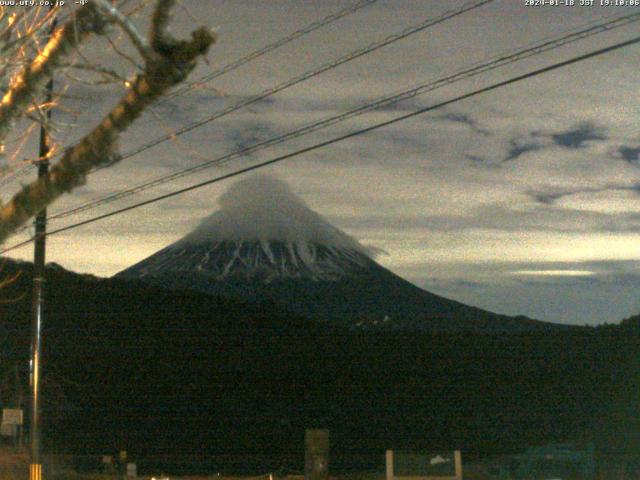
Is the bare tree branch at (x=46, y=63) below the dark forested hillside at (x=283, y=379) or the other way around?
the other way around

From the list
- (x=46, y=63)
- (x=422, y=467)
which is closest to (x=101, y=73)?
(x=46, y=63)

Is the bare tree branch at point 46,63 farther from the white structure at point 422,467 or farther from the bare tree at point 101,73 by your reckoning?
the white structure at point 422,467

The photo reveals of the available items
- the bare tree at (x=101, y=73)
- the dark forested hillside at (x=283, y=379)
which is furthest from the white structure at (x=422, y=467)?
the dark forested hillside at (x=283, y=379)

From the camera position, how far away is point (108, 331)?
72.5 m

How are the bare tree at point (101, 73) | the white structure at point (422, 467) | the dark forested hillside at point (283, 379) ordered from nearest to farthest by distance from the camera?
the bare tree at point (101, 73) → the white structure at point (422, 467) → the dark forested hillside at point (283, 379)

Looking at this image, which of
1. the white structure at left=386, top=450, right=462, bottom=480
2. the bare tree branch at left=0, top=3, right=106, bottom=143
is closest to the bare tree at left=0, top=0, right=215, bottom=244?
the bare tree branch at left=0, top=3, right=106, bottom=143

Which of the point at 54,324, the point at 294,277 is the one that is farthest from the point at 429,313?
the point at 54,324

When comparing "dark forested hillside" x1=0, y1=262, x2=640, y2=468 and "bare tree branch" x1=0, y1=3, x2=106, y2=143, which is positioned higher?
"bare tree branch" x1=0, y1=3, x2=106, y2=143

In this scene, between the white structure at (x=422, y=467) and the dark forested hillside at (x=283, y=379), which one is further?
the dark forested hillside at (x=283, y=379)

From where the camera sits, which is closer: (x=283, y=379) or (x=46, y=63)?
(x=46, y=63)

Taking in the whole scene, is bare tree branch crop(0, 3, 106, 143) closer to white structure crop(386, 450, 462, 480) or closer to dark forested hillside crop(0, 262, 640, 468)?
white structure crop(386, 450, 462, 480)

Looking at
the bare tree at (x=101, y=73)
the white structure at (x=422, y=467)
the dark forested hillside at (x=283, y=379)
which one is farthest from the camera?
the dark forested hillside at (x=283, y=379)

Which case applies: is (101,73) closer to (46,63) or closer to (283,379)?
(46,63)

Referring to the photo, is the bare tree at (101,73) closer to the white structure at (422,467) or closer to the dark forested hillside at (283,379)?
the white structure at (422,467)
